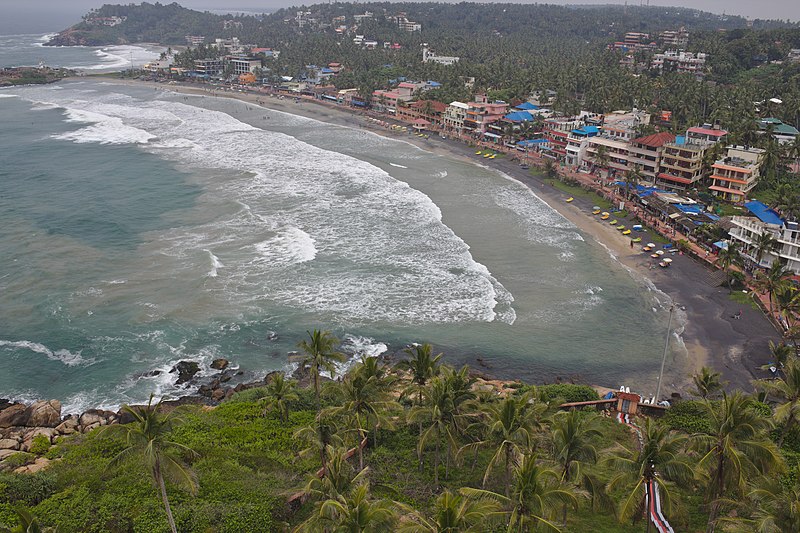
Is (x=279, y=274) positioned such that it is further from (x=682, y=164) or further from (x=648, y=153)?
(x=682, y=164)

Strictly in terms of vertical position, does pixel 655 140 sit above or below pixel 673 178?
above

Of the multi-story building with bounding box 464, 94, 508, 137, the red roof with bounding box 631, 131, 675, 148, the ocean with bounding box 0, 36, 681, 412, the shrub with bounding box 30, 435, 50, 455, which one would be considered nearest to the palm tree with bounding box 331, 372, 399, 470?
the shrub with bounding box 30, 435, 50, 455

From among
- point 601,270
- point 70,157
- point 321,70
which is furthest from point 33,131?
point 601,270

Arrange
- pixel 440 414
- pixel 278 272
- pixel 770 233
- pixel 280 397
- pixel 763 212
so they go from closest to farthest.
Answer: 1. pixel 440 414
2. pixel 280 397
3. pixel 770 233
4. pixel 278 272
5. pixel 763 212

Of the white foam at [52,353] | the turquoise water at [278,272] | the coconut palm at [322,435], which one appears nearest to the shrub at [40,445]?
the turquoise water at [278,272]

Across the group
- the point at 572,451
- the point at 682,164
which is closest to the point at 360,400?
the point at 572,451

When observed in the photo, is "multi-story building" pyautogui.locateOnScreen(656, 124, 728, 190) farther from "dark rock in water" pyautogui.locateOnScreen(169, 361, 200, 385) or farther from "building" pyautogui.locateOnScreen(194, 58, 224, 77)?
"building" pyautogui.locateOnScreen(194, 58, 224, 77)
